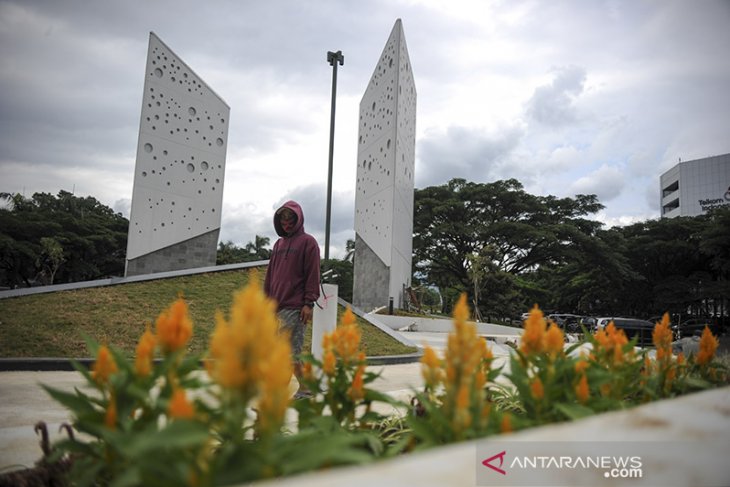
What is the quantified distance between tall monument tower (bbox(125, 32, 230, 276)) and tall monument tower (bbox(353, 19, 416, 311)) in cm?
689

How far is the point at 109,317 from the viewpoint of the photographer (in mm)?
7766

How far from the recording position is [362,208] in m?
21.1

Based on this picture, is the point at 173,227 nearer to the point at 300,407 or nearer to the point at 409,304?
the point at 409,304

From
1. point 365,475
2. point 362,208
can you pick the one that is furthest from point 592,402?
point 362,208

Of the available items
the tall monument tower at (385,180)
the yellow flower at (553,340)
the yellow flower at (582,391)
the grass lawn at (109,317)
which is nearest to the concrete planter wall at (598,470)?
the yellow flower at (582,391)

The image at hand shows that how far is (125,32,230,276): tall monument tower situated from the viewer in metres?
15.1

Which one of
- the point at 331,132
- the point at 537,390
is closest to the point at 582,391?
the point at 537,390

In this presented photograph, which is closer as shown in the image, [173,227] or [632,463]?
[632,463]

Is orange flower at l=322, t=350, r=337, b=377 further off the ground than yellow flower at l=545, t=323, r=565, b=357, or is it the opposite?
yellow flower at l=545, t=323, r=565, b=357

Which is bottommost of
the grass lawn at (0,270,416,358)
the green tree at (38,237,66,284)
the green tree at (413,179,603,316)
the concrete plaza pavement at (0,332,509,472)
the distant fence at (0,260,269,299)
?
the concrete plaza pavement at (0,332,509,472)

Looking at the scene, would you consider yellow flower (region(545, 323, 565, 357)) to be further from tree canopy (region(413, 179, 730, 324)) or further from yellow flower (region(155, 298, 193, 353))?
tree canopy (region(413, 179, 730, 324))

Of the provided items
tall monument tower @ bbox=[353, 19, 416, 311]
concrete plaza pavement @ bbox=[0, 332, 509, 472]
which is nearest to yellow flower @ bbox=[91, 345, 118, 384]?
concrete plaza pavement @ bbox=[0, 332, 509, 472]

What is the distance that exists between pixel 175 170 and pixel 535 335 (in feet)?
54.4

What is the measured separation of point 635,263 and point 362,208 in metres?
19.3
